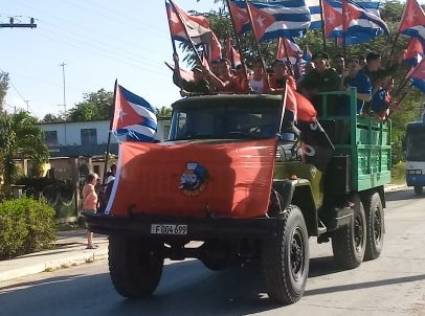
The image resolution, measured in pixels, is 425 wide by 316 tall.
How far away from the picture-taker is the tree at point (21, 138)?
20859mm

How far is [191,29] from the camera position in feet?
42.2

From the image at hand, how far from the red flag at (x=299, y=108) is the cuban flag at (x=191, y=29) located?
4.06 m

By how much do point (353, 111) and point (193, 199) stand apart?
3362mm

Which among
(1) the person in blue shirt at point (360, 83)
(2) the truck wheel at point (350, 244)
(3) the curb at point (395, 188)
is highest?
(1) the person in blue shirt at point (360, 83)

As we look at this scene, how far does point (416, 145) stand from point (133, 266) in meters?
23.6

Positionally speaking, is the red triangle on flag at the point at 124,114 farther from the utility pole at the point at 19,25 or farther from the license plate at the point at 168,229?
the utility pole at the point at 19,25

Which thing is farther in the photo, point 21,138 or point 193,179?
point 21,138

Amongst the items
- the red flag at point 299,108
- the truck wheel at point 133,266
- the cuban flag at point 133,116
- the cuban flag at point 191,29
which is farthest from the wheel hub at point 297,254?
the cuban flag at point 191,29

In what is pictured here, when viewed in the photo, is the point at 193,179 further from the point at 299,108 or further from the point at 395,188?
the point at 395,188

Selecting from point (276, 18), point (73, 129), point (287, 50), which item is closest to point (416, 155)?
point (287, 50)

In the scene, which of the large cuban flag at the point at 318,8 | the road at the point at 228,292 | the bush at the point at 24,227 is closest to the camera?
the road at the point at 228,292

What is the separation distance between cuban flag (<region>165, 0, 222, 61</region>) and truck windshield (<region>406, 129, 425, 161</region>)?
1791 cm

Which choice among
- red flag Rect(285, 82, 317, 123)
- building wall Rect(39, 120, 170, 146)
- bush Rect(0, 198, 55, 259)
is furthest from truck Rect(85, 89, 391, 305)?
building wall Rect(39, 120, 170, 146)

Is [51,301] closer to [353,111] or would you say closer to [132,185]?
[132,185]
